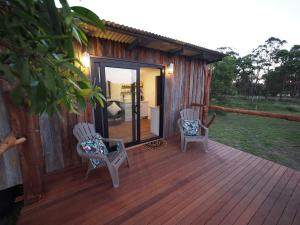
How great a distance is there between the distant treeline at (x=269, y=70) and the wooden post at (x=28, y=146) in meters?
15.2

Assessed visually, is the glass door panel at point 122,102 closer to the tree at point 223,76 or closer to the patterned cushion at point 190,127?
the patterned cushion at point 190,127

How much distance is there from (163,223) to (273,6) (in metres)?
6.57

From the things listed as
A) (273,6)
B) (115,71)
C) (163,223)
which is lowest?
(163,223)

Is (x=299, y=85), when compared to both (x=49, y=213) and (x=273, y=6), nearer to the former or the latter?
(x=273, y=6)

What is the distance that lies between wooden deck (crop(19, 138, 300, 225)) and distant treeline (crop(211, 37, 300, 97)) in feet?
43.4

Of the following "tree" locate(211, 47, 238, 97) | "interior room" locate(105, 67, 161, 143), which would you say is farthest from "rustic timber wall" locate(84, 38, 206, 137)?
"tree" locate(211, 47, 238, 97)

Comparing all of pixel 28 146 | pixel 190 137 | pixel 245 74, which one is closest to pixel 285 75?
pixel 245 74

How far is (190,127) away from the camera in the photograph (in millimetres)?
3473

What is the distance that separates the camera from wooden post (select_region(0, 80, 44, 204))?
163cm

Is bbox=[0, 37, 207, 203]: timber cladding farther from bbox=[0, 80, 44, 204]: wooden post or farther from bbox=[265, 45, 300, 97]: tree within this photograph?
bbox=[265, 45, 300, 97]: tree

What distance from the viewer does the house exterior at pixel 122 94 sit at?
7.27 ft

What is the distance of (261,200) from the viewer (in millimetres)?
1892

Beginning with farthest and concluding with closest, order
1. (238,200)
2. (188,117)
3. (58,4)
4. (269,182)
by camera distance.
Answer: (188,117) → (269,182) → (238,200) → (58,4)

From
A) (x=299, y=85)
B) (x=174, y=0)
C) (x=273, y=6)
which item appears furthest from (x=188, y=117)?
(x=299, y=85)
